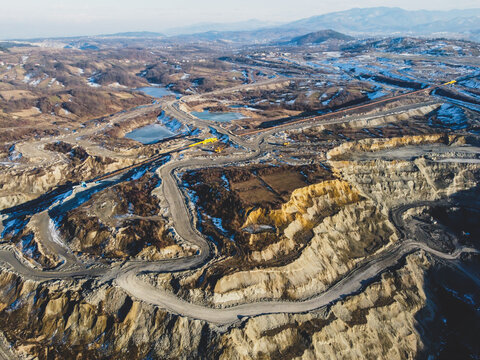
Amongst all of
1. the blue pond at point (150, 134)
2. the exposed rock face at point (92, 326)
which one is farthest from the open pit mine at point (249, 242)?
the blue pond at point (150, 134)

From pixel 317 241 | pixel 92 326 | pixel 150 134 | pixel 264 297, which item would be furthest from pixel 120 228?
pixel 150 134

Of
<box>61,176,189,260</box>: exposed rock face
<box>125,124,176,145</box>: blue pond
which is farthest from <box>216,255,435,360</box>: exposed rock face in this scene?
<box>125,124,176,145</box>: blue pond

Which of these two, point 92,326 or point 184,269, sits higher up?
point 184,269

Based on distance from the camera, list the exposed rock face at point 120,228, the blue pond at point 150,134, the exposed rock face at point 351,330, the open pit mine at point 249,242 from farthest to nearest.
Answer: the blue pond at point 150,134
the exposed rock face at point 120,228
the open pit mine at point 249,242
the exposed rock face at point 351,330

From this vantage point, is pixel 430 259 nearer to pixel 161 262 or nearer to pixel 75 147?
pixel 161 262

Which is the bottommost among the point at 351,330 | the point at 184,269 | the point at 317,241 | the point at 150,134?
the point at 150,134

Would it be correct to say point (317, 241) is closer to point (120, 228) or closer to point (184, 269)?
point (184, 269)

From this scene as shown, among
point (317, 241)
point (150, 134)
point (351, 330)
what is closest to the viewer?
point (351, 330)

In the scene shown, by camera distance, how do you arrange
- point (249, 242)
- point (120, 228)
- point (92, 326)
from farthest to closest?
point (120, 228)
point (249, 242)
point (92, 326)

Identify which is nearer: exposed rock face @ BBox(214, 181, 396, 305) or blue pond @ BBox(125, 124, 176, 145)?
exposed rock face @ BBox(214, 181, 396, 305)

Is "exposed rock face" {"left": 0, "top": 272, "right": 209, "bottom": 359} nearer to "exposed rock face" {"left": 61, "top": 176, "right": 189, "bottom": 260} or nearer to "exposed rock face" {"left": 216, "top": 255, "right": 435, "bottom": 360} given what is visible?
"exposed rock face" {"left": 216, "top": 255, "right": 435, "bottom": 360}

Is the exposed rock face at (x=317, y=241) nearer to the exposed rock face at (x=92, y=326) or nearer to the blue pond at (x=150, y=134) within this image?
the exposed rock face at (x=92, y=326)
